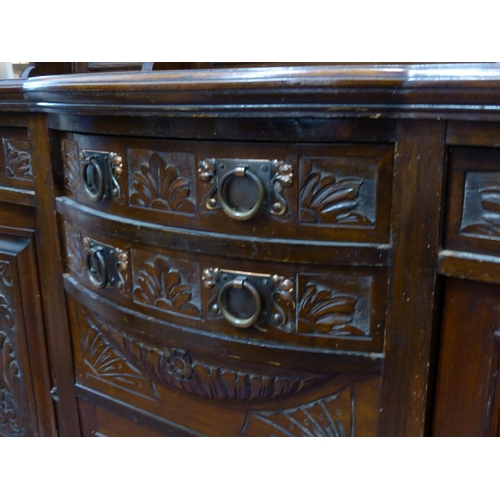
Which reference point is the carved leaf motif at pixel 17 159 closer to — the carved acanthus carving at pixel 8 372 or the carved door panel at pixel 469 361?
the carved acanthus carving at pixel 8 372

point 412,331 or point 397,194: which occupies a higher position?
point 397,194

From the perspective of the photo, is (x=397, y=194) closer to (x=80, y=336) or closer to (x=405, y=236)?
(x=405, y=236)

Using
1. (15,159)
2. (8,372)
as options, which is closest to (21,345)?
(8,372)

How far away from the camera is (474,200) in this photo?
1.50 ft

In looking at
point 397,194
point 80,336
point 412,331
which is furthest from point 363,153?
point 80,336

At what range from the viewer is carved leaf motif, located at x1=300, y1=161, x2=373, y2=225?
1.63ft

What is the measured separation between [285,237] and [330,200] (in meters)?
0.06

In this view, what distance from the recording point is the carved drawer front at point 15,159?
2.48 feet

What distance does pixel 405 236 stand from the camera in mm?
485

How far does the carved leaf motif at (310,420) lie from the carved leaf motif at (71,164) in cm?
38

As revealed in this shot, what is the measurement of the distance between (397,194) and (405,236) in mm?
40

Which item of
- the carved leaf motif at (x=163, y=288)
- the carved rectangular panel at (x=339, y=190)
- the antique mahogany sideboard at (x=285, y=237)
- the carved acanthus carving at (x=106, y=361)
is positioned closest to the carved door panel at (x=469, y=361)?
the antique mahogany sideboard at (x=285, y=237)

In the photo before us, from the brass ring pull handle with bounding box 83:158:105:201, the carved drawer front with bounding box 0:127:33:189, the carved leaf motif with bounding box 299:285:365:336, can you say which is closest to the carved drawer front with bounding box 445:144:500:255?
the carved leaf motif with bounding box 299:285:365:336

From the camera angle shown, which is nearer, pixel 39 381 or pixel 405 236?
pixel 405 236
